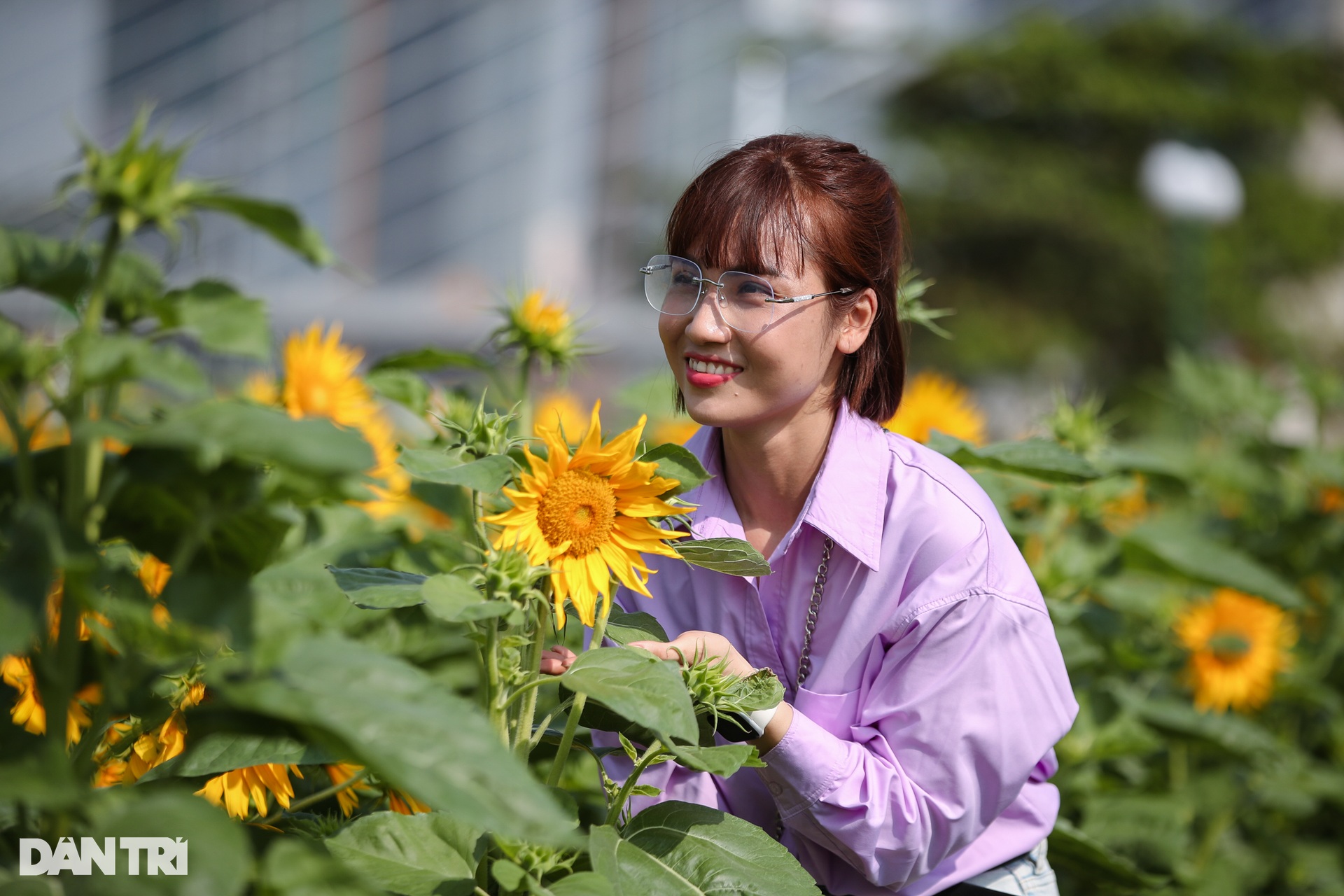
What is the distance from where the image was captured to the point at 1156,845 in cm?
171

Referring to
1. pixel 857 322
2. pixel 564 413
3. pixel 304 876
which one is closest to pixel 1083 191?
pixel 564 413

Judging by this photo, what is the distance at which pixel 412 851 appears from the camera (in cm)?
88

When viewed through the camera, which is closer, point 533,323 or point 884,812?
point 884,812

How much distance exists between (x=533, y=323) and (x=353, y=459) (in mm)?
779

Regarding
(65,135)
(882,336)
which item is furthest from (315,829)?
(65,135)

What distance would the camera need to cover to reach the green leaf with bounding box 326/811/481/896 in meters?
0.85

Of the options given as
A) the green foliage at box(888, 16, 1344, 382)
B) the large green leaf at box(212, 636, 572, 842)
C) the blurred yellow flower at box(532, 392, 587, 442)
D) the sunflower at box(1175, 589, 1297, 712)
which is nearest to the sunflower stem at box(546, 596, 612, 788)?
the large green leaf at box(212, 636, 572, 842)

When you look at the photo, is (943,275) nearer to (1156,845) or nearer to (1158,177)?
(1158,177)

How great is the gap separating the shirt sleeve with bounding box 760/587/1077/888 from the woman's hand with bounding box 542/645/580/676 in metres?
0.20

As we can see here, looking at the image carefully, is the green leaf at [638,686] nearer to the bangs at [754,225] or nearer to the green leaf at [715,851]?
the green leaf at [715,851]

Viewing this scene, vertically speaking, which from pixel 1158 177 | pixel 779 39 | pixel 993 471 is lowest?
pixel 993 471

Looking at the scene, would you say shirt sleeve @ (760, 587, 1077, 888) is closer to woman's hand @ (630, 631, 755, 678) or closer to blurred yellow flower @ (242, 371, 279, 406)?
woman's hand @ (630, 631, 755, 678)

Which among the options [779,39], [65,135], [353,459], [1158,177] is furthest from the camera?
[779,39]

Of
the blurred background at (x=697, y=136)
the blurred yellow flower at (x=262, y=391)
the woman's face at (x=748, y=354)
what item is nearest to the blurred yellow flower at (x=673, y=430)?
Answer: the blurred yellow flower at (x=262, y=391)
